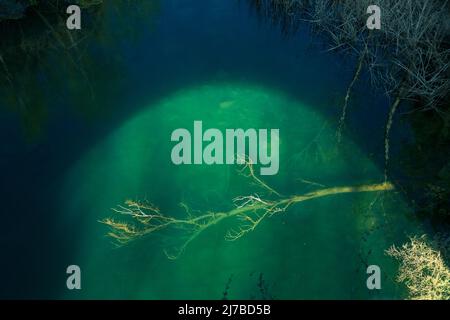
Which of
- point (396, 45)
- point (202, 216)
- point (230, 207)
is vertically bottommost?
point (202, 216)

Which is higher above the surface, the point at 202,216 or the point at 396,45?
the point at 396,45

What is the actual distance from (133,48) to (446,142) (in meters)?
5.01

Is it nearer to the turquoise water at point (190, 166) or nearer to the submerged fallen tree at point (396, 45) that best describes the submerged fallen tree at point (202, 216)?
the turquoise water at point (190, 166)

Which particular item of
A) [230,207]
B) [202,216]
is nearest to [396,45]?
[230,207]

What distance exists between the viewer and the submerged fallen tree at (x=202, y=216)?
5.68 m

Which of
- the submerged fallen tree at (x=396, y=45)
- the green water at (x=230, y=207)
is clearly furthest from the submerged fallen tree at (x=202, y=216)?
the submerged fallen tree at (x=396, y=45)

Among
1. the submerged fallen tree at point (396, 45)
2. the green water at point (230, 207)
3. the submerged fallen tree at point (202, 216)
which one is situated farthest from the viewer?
the submerged fallen tree at point (396, 45)

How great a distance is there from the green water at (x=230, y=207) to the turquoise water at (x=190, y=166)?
0.02 meters

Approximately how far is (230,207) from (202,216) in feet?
1.20

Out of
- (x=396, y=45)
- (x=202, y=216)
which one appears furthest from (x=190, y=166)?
(x=396, y=45)

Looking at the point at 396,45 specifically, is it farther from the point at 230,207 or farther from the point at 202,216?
the point at 202,216

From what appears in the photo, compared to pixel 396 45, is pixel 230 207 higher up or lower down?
lower down

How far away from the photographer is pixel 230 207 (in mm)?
5879

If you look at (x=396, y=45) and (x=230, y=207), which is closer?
(x=230, y=207)
